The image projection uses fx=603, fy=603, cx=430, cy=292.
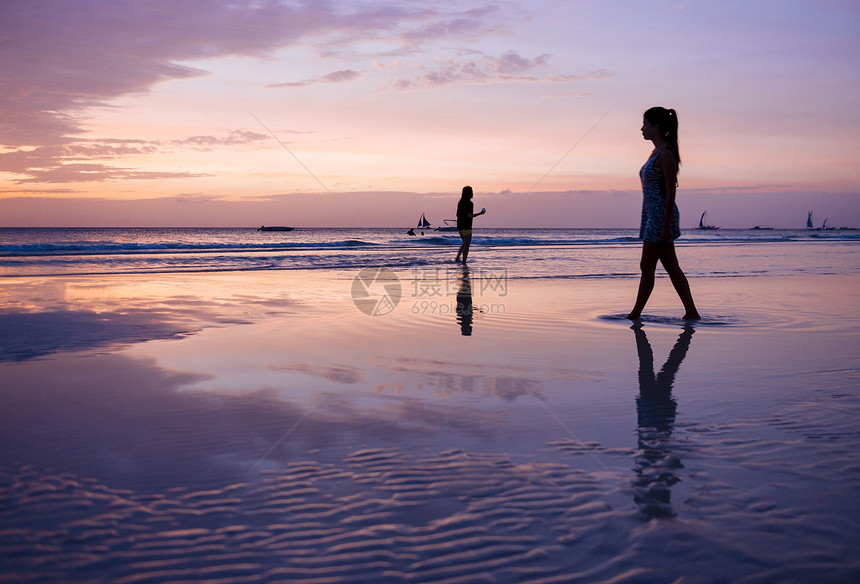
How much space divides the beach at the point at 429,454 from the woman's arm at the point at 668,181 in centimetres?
114

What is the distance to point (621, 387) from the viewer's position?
3.69m

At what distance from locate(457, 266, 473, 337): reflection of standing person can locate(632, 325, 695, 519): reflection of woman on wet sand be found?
1.80 meters

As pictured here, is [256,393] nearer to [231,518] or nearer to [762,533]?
[231,518]

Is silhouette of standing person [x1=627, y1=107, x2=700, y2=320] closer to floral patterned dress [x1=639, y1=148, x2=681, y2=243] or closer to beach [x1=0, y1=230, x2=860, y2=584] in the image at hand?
floral patterned dress [x1=639, y1=148, x2=681, y2=243]

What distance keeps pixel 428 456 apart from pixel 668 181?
15.8 ft

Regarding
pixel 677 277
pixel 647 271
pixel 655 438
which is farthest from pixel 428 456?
pixel 677 277

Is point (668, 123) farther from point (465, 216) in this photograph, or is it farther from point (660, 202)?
point (465, 216)

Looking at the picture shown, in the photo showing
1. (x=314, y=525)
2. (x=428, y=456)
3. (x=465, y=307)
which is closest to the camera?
(x=314, y=525)

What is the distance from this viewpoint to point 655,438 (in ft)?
8.92

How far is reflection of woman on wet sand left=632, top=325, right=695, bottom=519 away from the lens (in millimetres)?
2102

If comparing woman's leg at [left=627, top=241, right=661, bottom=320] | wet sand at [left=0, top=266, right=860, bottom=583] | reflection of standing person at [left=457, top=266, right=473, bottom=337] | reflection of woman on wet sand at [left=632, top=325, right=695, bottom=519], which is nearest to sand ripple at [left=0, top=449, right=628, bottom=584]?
wet sand at [left=0, top=266, right=860, bottom=583]

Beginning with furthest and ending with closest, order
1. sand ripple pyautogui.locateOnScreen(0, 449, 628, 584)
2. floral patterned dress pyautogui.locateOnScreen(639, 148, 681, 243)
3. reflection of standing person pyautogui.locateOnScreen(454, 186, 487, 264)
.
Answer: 1. reflection of standing person pyautogui.locateOnScreen(454, 186, 487, 264)
2. floral patterned dress pyautogui.locateOnScreen(639, 148, 681, 243)
3. sand ripple pyautogui.locateOnScreen(0, 449, 628, 584)

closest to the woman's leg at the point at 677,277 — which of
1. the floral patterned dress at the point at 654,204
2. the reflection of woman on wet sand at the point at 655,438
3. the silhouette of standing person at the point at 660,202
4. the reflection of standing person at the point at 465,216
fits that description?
the silhouette of standing person at the point at 660,202

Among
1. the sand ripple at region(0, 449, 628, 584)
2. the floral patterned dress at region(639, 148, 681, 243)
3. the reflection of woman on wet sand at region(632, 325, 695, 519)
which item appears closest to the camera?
the sand ripple at region(0, 449, 628, 584)
